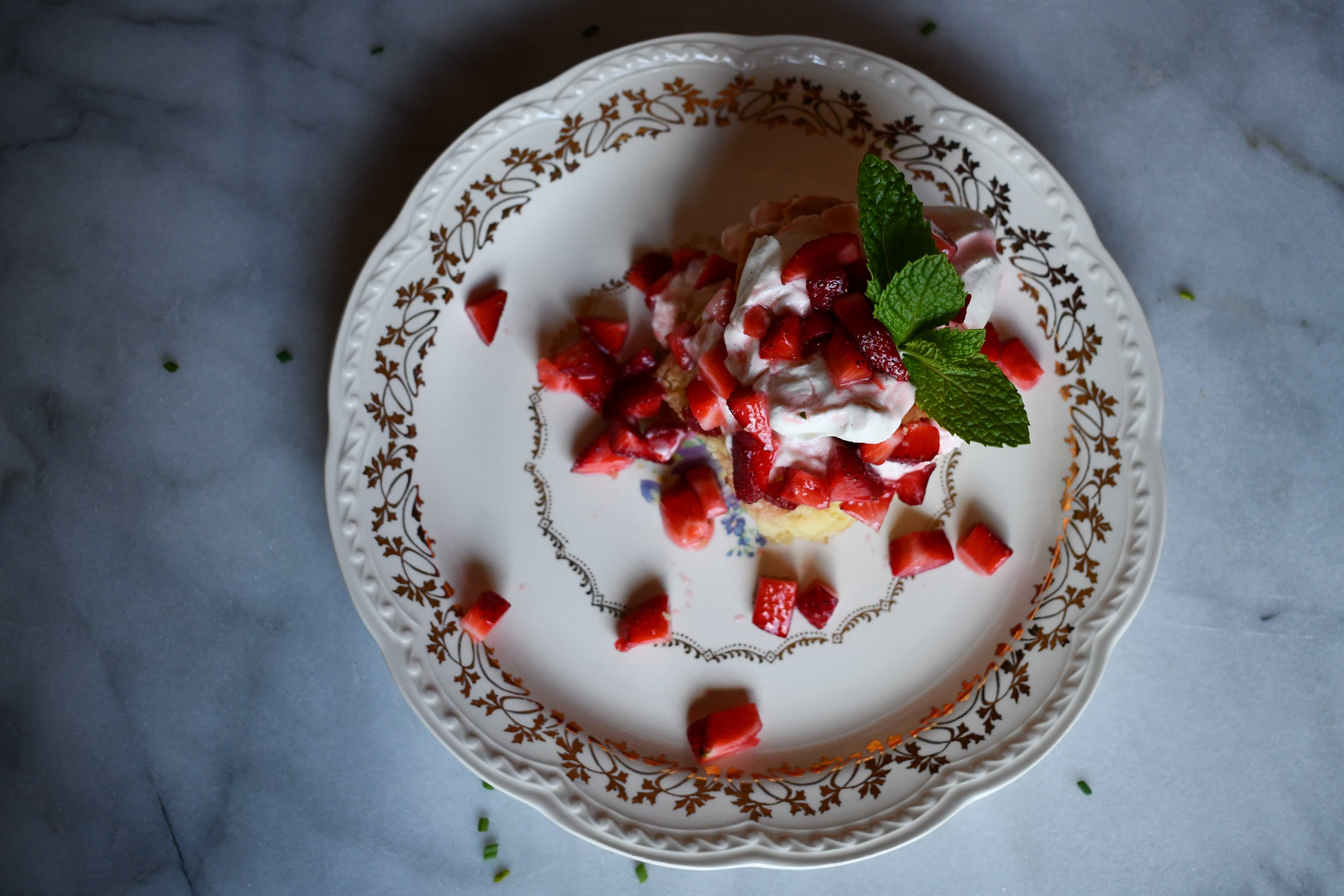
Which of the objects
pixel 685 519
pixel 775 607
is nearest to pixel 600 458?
pixel 685 519

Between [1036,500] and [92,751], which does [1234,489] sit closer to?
[1036,500]

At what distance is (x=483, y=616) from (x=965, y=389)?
173 cm

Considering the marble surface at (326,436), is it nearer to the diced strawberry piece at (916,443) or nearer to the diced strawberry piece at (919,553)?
the diced strawberry piece at (919,553)

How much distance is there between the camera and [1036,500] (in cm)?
292

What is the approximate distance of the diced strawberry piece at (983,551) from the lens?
2.85 m

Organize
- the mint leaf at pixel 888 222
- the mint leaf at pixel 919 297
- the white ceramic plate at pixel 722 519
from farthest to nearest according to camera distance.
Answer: the white ceramic plate at pixel 722 519, the mint leaf at pixel 888 222, the mint leaf at pixel 919 297

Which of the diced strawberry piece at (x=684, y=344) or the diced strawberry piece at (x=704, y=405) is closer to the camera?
the diced strawberry piece at (x=704, y=405)

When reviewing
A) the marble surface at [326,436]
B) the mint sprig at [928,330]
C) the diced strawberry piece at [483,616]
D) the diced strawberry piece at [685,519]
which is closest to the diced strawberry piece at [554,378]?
the diced strawberry piece at [685,519]

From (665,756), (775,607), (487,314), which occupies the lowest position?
(665,756)

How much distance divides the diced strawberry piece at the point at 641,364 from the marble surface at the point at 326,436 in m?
1.13

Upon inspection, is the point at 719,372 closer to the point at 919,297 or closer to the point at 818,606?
the point at 919,297

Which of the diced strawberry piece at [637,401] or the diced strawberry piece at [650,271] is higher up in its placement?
the diced strawberry piece at [650,271]

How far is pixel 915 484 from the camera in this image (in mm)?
2705

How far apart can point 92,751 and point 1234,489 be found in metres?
4.47
